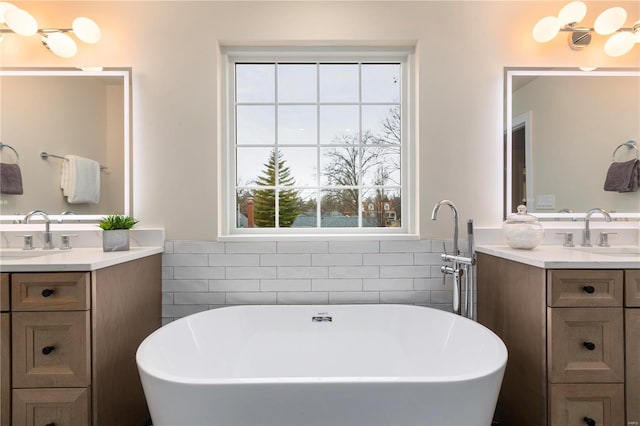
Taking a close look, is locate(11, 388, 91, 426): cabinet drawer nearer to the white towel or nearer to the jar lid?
the white towel

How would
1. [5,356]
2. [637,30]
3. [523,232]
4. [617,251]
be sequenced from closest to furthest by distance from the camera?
[5,356] < [523,232] < [617,251] < [637,30]

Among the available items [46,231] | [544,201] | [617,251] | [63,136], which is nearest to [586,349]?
[617,251]

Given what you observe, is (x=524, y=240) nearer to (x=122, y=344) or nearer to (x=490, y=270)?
(x=490, y=270)

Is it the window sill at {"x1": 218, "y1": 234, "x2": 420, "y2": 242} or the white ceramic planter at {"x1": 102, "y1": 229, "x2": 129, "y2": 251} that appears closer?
the white ceramic planter at {"x1": 102, "y1": 229, "x2": 129, "y2": 251}

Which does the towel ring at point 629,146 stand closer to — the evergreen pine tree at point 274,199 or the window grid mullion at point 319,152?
the window grid mullion at point 319,152

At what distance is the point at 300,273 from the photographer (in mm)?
1950

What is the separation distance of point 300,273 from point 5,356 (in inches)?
53.2

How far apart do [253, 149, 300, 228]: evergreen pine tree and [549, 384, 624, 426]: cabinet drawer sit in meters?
1.60

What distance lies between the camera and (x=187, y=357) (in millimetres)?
1506

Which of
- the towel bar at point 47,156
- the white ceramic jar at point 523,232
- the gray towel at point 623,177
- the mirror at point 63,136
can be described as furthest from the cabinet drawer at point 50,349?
the gray towel at point 623,177

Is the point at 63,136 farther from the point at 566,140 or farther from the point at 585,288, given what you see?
the point at 566,140

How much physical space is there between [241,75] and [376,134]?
1.00 m

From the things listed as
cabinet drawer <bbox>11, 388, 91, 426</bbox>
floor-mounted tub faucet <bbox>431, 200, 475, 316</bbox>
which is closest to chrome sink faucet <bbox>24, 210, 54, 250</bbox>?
cabinet drawer <bbox>11, 388, 91, 426</bbox>

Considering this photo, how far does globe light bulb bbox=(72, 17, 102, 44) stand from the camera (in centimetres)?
185
